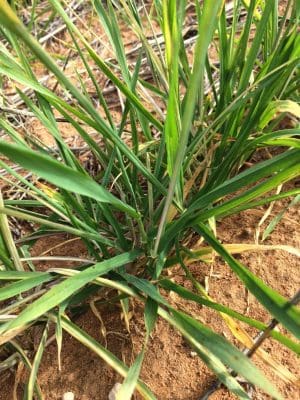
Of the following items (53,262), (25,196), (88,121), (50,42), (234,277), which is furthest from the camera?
(50,42)

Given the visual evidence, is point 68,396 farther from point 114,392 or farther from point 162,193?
point 162,193

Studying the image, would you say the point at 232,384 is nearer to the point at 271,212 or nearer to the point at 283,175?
the point at 283,175

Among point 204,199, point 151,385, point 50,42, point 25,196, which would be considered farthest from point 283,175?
point 50,42

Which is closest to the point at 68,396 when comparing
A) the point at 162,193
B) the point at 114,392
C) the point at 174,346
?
the point at 114,392

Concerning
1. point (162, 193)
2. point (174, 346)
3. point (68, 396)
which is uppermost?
point (162, 193)

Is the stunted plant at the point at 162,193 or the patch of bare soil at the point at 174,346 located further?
the patch of bare soil at the point at 174,346

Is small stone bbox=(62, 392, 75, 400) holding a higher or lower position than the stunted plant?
lower

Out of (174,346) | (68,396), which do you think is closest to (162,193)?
(174,346)

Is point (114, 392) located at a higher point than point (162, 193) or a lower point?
lower
